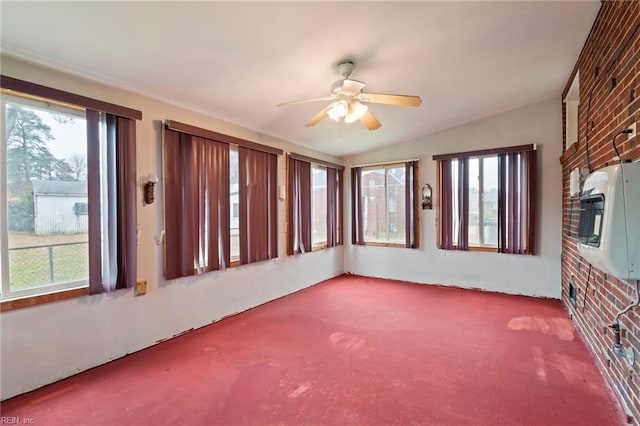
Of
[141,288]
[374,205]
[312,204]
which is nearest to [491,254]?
[374,205]

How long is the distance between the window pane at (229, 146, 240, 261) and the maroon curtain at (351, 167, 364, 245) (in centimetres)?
267

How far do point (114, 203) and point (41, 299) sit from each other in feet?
2.78

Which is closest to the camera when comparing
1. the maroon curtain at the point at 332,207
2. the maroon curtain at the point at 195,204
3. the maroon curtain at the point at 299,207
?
the maroon curtain at the point at 195,204

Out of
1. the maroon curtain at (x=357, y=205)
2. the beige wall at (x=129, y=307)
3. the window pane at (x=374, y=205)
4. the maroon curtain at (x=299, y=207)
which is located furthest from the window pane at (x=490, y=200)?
the beige wall at (x=129, y=307)

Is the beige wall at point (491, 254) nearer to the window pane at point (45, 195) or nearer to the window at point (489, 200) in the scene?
the window at point (489, 200)

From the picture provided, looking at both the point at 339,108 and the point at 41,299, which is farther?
the point at 339,108

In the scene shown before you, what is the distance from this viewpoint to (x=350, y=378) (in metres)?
2.30

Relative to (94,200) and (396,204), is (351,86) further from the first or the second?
(396,204)

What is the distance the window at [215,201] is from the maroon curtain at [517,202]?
131 inches

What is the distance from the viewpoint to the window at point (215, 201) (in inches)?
119

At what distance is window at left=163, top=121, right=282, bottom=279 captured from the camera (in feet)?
9.92

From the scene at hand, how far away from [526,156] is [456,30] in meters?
2.79

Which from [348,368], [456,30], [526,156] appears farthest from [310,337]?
[526,156]

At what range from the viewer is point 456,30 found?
234 cm
